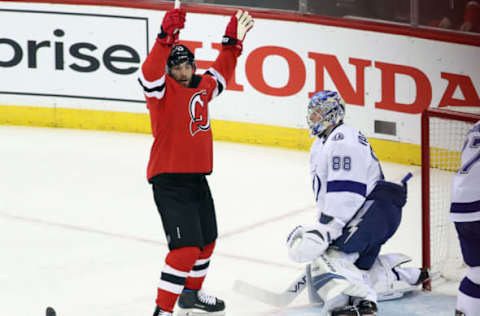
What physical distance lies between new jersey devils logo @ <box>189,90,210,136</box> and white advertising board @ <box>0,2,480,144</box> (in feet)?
12.3

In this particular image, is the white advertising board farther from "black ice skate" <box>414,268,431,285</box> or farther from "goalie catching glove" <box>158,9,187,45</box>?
"goalie catching glove" <box>158,9,187,45</box>

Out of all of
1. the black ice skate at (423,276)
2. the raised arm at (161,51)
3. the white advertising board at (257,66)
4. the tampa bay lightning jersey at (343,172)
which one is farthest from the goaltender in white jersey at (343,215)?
the white advertising board at (257,66)

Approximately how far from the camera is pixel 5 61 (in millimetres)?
9320

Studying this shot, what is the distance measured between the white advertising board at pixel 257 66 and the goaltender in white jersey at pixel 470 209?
3.81m

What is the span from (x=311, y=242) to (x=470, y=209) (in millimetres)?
820

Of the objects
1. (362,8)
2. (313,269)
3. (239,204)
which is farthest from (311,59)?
(313,269)

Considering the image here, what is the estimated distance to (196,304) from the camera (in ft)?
15.2

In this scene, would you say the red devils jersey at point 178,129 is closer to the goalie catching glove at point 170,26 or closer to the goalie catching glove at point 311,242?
the goalie catching glove at point 170,26

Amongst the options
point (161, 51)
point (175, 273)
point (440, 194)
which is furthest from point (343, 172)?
point (440, 194)

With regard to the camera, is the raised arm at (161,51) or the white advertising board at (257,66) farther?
the white advertising board at (257,66)

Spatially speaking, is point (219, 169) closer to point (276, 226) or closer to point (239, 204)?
point (239, 204)

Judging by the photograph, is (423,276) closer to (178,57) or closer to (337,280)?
(337,280)

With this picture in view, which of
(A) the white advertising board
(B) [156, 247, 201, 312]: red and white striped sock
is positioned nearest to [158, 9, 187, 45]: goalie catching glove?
(B) [156, 247, 201, 312]: red and white striped sock

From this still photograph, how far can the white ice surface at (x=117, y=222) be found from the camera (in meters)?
5.07
